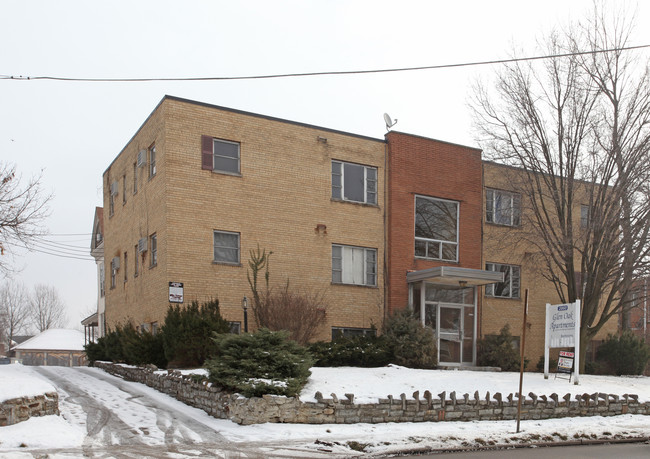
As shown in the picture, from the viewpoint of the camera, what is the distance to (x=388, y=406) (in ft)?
45.0

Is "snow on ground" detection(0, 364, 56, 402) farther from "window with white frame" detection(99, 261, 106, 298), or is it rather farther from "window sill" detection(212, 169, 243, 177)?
"window with white frame" detection(99, 261, 106, 298)

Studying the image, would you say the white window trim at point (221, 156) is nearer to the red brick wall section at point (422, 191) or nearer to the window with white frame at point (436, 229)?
the red brick wall section at point (422, 191)

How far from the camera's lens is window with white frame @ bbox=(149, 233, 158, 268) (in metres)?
21.0

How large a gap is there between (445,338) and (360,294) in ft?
12.0

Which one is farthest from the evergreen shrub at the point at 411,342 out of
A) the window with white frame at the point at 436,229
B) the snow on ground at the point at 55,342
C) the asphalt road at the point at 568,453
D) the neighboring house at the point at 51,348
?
the snow on ground at the point at 55,342

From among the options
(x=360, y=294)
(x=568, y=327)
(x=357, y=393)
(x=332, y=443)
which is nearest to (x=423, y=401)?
(x=357, y=393)

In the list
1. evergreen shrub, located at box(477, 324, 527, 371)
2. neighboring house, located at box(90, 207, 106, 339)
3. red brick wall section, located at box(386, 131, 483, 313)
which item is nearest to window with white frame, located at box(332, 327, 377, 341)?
red brick wall section, located at box(386, 131, 483, 313)

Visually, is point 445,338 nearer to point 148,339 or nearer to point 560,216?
point 560,216

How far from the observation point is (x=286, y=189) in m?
21.8

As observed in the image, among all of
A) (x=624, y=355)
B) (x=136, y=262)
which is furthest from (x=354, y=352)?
(x=624, y=355)

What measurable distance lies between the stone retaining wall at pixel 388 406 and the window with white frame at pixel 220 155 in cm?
657

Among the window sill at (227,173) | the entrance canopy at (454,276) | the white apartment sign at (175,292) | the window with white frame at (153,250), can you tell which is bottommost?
the white apartment sign at (175,292)

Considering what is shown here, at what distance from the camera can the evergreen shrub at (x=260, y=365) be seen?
12.9 m

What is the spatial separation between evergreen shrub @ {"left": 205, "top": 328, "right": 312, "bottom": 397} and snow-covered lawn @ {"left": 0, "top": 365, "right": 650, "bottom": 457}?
0.54 meters
